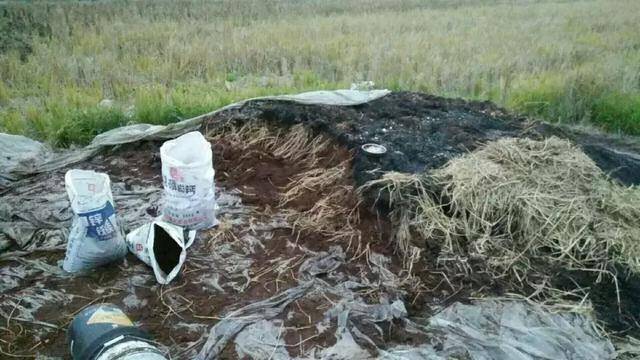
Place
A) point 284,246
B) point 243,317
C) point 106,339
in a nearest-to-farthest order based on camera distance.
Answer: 1. point 106,339
2. point 243,317
3. point 284,246

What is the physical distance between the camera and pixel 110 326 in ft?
5.42

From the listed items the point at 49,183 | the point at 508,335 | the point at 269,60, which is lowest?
the point at 508,335

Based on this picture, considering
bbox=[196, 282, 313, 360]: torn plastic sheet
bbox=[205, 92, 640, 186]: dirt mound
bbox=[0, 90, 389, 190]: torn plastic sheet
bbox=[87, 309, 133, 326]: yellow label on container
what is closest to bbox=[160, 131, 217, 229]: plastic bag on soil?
bbox=[196, 282, 313, 360]: torn plastic sheet

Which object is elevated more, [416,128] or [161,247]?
[416,128]

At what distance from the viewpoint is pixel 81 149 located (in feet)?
11.1

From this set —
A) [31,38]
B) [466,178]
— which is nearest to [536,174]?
[466,178]

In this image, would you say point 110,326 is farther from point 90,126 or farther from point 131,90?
point 131,90

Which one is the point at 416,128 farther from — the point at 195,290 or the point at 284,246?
the point at 195,290

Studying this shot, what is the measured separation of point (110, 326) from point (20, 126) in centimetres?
268

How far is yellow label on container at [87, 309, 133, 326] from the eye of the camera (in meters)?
1.67

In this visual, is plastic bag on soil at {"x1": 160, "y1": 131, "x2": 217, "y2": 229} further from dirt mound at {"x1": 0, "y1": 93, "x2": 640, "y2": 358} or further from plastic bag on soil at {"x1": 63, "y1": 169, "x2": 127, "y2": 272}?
plastic bag on soil at {"x1": 63, "y1": 169, "x2": 127, "y2": 272}

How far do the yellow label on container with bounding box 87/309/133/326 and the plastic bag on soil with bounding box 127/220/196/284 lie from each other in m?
0.42

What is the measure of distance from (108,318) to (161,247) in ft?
1.94

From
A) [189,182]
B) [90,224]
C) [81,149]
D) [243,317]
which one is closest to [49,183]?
[81,149]
